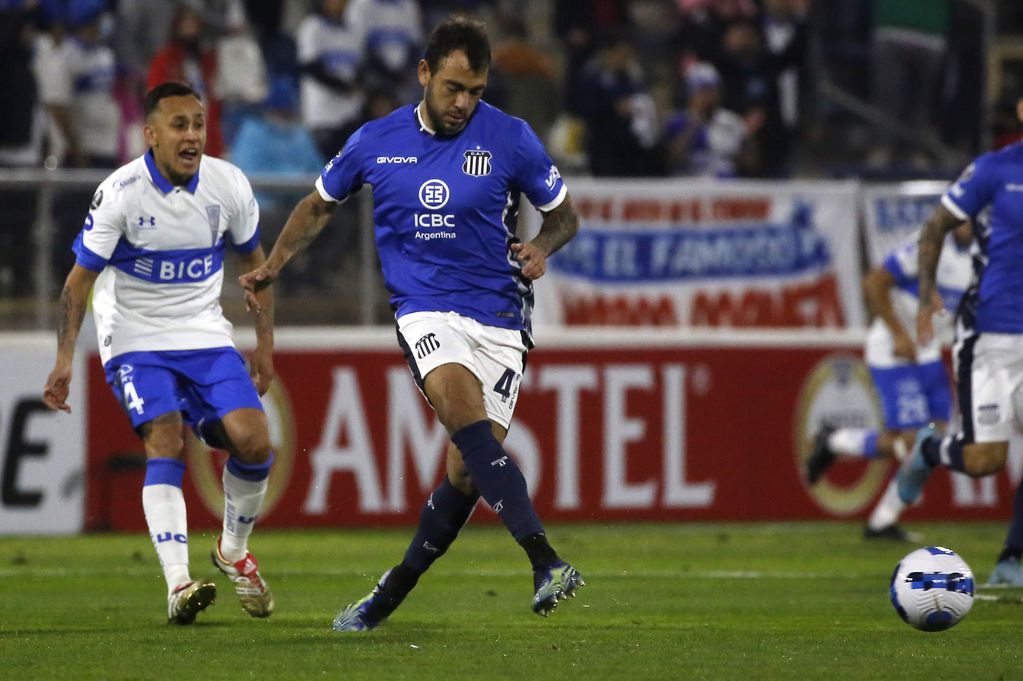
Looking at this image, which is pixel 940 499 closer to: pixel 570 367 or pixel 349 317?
pixel 570 367

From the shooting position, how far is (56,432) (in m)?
13.6

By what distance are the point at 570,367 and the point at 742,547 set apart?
90.0 inches

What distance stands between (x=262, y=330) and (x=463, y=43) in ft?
6.30

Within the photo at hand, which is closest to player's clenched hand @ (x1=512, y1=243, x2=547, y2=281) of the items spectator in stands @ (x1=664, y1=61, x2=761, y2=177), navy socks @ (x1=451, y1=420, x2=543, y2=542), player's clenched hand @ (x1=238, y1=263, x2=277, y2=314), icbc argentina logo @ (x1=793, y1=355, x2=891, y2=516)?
navy socks @ (x1=451, y1=420, x2=543, y2=542)

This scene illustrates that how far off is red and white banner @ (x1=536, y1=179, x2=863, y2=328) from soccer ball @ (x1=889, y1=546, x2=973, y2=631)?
23.7 feet

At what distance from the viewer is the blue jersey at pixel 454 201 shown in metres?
7.70

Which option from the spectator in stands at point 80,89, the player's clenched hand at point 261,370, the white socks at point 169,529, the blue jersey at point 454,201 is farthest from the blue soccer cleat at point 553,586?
the spectator in stands at point 80,89

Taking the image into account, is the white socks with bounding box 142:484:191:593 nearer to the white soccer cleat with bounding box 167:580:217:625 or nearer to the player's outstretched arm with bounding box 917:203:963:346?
the white soccer cleat with bounding box 167:580:217:625

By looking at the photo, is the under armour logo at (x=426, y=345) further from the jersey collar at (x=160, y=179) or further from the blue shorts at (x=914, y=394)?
the blue shorts at (x=914, y=394)

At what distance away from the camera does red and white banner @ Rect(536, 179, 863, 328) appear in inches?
591

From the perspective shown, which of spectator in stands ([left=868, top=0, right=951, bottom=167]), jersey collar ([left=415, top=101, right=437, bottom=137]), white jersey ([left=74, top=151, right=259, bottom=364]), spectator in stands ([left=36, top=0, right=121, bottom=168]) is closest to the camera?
jersey collar ([left=415, top=101, right=437, bottom=137])

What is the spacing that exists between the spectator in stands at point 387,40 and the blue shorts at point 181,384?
8.04 m

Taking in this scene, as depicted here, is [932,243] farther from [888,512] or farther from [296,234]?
[296,234]

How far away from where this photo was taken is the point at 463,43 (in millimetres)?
7539
